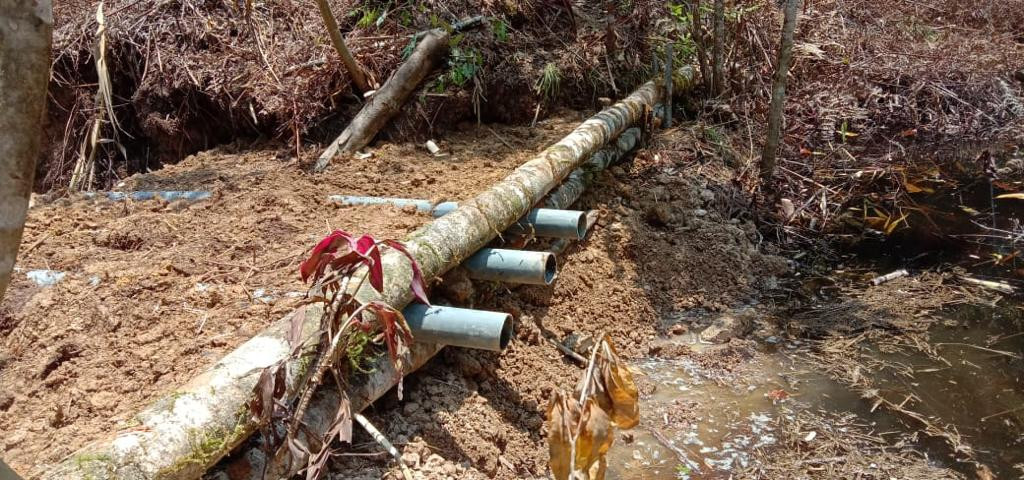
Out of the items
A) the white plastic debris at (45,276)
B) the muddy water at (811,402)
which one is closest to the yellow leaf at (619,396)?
the muddy water at (811,402)

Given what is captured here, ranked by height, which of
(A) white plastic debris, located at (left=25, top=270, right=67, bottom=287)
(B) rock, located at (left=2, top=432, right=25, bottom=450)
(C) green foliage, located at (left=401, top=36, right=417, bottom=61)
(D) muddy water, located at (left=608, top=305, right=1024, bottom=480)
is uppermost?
(C) green foliage, located at (left=401, top=36, right=417, bottom=61)

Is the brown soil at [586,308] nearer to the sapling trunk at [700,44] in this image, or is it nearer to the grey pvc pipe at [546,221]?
the grey pvc pipe at [546,221]

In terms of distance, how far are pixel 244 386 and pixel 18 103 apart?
5.40ft

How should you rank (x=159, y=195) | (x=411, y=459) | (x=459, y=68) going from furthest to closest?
(x=459, y=68) → (x=159, y=195) → (x=411, y=459)

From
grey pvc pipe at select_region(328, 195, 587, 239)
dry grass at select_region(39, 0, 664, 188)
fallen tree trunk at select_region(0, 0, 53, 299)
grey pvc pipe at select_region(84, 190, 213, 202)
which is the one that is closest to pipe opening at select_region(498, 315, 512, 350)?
grey pvc pipe at select_region(328, 195, 587, 239)

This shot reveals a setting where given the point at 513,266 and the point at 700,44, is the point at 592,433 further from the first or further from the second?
the point at 700,44

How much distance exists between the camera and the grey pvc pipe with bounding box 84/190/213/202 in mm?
4949

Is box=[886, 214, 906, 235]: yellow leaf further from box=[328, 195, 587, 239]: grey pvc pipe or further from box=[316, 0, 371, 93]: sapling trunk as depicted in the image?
box=[316, 0, 371, 93]: sapling trunk

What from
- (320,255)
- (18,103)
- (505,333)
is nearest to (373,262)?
(320,255)

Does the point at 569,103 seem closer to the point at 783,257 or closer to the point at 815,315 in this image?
the point at 783,257

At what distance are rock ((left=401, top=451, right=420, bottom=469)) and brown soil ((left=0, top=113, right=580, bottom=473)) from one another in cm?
81

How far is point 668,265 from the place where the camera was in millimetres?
5020

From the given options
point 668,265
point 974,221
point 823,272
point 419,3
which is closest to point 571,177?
point 668,265

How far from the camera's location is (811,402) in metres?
3.75
